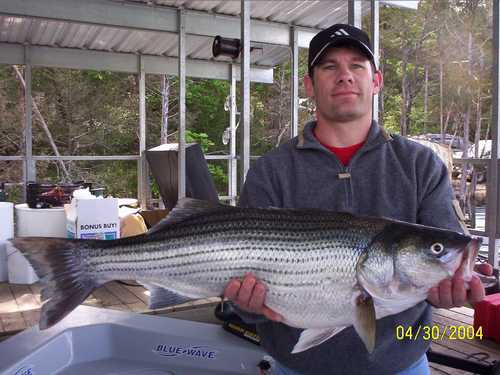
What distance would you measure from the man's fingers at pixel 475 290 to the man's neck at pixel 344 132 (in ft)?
2.54

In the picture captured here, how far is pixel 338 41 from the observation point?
7.55 feet

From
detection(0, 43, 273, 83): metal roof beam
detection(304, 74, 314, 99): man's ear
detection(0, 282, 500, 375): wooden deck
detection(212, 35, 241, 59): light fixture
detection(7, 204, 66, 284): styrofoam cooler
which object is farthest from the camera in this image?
detection(0, 43, 273, 83): metal roof beam

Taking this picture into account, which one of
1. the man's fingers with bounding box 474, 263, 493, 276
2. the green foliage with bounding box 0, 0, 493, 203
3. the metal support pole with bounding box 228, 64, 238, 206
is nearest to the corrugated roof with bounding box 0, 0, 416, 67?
the metal support pole with bounding box 228, 64, 238, 206

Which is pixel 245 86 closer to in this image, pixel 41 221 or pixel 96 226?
pixel 96 226

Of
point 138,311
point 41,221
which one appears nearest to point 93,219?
point 41,221

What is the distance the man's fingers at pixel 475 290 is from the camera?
1.84m

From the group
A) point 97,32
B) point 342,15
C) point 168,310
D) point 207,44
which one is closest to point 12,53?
point 97,32

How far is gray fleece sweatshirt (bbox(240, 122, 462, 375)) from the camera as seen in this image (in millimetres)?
2100

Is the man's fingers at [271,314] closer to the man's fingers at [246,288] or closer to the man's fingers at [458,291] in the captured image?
the man's fingers at [246,288]

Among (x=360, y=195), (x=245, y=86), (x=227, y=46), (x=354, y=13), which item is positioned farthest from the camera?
(x=227, y=46)

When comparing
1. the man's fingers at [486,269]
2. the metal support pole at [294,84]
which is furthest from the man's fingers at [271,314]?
the metal support pole at [294,84]

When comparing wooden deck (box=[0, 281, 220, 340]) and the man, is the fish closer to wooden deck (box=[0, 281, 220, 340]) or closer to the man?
the man

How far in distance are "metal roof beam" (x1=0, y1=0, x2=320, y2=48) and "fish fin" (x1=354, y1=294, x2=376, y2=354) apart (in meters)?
5.80

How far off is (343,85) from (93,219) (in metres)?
3.86
